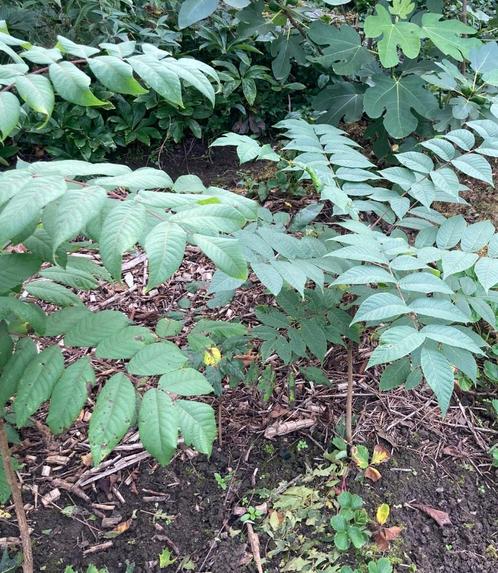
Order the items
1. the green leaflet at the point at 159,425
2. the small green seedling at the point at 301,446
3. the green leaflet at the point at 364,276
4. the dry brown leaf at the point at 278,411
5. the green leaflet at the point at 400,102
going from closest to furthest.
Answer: the green leaflet at the point at 159,425 → the green leaflet at the point at 364,276 → the small green seedling at the point at 301,446 → the dry brown leaf at the point at 278,411 → the green leaflet at the point at 400,102

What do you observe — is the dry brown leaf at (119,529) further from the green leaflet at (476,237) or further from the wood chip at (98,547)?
the green leaflet at (476,237)

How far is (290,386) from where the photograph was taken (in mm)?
1997

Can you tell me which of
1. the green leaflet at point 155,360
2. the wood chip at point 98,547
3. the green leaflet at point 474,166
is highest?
the green leaflet at point 474,166

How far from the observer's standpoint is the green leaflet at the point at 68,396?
1.12 m

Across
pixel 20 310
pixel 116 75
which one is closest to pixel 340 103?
pixel 116 75

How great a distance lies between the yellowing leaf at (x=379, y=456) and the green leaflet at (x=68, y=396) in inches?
45.1

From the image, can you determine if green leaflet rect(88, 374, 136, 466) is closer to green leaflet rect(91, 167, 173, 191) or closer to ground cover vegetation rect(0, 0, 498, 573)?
ground cover vegetation rect(0, 0, 498, 573)

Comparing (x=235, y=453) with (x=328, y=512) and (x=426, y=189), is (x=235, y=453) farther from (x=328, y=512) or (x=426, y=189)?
(x=426, y=189)

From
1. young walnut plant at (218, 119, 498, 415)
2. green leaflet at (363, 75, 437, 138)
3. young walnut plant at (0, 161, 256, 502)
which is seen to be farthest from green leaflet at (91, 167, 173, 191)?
green leaflet at (363, 75, 437, 138)

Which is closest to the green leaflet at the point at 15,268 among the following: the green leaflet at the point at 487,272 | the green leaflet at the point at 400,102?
the green leaflet at the point at 487,272

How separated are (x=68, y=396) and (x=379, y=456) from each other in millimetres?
1197

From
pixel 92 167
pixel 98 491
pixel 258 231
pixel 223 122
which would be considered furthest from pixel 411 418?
pixel 223 122

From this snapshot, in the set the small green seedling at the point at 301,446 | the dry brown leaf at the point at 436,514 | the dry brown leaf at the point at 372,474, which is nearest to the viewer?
the dry brown leaf at the point at 436,514

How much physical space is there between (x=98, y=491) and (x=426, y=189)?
146 cm
